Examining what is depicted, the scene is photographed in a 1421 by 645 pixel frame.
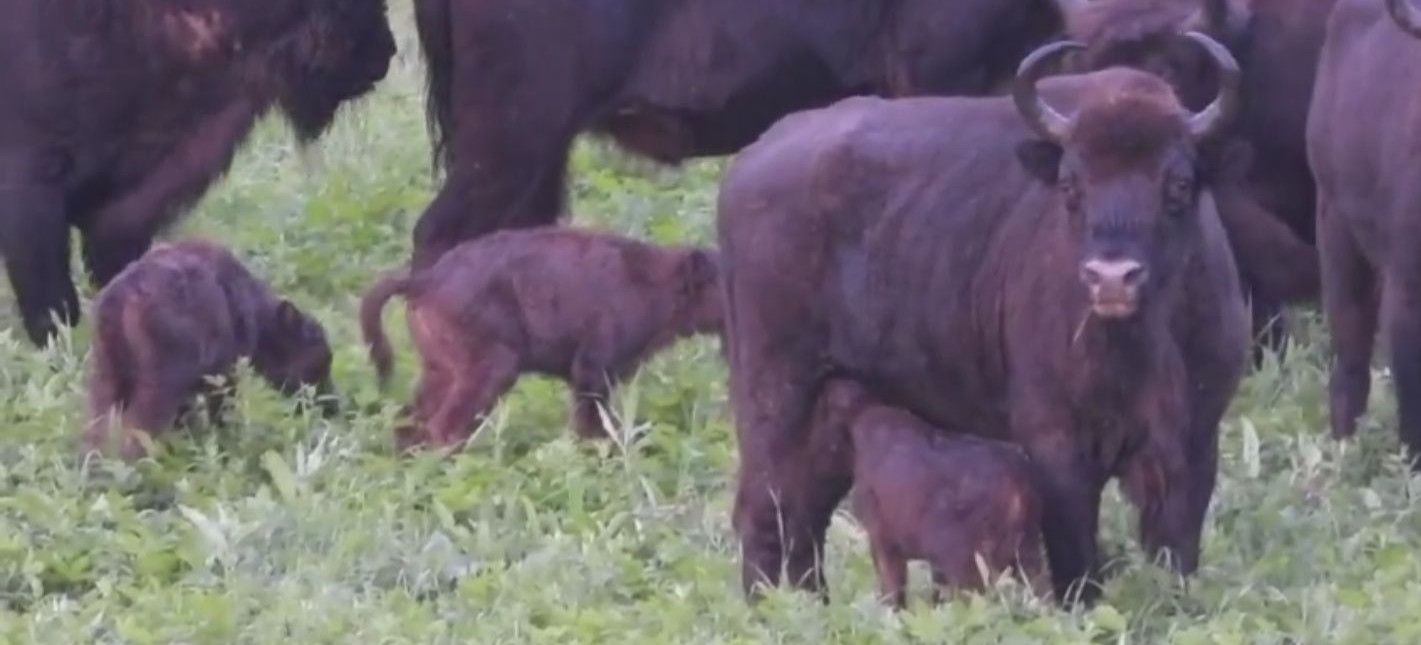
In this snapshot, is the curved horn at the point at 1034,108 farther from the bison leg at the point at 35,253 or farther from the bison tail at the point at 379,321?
the bison leg at the point at 35,253

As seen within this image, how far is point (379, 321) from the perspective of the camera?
1006 centimetres

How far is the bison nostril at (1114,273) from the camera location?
720 centimetres

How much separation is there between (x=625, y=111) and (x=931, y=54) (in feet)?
3.41

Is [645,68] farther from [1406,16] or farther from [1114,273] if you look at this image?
[1114,273]

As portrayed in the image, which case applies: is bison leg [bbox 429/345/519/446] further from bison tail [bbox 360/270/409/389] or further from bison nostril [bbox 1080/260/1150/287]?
bison nostril [bbox 1080/260/1150/287]

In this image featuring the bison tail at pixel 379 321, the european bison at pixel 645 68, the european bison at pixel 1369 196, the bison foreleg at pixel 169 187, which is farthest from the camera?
the bison foreleg at pixel 169 187

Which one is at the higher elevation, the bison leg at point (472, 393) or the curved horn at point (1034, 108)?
the curved horn at point (1034, 108)

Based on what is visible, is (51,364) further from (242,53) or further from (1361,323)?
(1361,323)

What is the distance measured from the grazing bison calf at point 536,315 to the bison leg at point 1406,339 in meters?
2.02

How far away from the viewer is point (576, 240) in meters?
10.0

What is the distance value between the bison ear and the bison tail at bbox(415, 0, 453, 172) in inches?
150

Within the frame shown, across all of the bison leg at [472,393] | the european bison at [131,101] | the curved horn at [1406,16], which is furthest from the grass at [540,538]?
the curved horn at [1406,16]

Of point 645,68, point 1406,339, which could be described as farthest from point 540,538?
point 645,68

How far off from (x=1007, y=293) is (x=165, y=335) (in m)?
2.87
